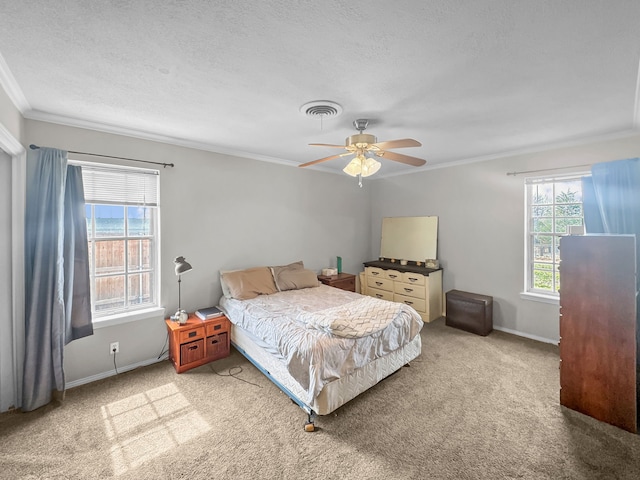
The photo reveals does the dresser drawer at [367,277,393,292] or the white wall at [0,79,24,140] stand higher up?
the white wall at [0,79,24,140]

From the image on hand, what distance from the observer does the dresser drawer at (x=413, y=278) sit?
441 centimetres

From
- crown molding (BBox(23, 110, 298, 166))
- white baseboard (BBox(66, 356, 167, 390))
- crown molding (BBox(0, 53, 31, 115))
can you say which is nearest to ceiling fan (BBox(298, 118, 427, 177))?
crown molding (BBox(23, 110, 298, 166))

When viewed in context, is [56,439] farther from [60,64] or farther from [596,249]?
[596,249]

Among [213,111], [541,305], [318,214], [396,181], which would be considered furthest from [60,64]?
[541,305]

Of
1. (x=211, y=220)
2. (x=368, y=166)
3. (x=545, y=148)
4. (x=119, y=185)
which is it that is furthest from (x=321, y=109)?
(x=545, y=148)

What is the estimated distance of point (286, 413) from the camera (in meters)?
2.32

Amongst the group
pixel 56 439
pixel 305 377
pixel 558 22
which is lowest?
pixel 56 439

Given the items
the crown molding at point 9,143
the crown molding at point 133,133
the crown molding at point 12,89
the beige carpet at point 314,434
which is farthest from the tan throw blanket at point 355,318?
→ the crown molding at point 12,89

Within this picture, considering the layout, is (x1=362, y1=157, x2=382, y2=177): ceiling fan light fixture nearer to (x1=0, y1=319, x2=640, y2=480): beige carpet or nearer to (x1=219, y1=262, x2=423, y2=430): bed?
(x1=219, y1=262, x2=423, y2=430): bed

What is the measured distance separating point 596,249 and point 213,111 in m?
3.35

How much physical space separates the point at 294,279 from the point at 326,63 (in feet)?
9.25

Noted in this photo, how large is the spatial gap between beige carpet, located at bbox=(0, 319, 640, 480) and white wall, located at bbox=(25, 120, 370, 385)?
0.41 m

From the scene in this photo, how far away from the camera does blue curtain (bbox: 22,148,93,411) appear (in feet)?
7.75

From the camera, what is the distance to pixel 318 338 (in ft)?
7.42
